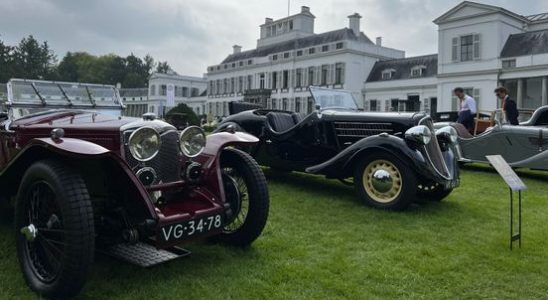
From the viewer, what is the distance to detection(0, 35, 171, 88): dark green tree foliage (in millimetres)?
82688

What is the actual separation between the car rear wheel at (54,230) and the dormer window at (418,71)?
4135cm

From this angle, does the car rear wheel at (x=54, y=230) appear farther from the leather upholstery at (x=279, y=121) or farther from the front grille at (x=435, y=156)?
the leather upholstery at (x=279, y=121)

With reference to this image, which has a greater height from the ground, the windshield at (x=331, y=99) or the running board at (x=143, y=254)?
the windshield at (x=331, y=99)

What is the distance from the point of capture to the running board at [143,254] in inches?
128

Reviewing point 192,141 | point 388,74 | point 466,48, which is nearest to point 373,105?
point 388,74

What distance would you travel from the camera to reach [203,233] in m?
3.34

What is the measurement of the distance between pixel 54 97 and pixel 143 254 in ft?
10.7

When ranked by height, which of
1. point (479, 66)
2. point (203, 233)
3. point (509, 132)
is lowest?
point (203, 233)

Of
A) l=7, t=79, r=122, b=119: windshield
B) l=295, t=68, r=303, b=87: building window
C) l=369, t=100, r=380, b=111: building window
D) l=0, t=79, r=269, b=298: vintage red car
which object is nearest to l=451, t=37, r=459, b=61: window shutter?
l=369, t=100, r=380, b=111: building window

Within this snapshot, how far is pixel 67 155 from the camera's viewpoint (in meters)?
2.82

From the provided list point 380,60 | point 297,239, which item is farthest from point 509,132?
point 380,60

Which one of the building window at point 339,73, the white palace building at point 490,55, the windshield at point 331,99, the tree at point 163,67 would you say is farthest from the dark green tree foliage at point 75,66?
the windshield at point 331,99

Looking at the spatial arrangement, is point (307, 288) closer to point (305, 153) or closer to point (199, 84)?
point (305, 153)

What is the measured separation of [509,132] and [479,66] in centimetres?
2772
